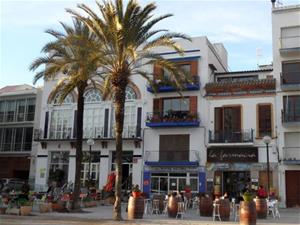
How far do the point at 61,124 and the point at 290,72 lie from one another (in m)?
20.9

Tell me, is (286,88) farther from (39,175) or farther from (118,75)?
(39,175)

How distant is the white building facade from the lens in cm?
3180

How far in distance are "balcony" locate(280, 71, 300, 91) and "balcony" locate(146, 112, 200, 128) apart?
23.5 ft

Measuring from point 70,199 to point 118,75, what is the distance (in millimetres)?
8596

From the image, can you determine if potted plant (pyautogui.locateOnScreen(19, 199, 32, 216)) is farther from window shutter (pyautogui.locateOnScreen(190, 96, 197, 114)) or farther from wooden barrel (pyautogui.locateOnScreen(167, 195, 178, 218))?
window shutter (pyautogui.locateOnScreen(190, 96, 197, 114))

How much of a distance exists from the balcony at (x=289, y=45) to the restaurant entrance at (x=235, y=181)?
968 centimetres

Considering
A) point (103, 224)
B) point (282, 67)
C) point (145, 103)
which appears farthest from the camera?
point (145, 103)

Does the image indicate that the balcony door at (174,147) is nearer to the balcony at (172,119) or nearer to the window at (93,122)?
the balcony at (172,119)

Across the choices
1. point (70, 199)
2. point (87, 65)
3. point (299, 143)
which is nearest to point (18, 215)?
point (70, 199)

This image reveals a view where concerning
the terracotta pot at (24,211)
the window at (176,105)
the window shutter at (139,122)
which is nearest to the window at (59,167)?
the window shutter at (139,122)

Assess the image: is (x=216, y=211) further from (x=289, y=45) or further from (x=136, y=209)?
(x=289, y=45)

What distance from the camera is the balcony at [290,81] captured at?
32375 millimetres

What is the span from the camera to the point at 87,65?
66.6ft

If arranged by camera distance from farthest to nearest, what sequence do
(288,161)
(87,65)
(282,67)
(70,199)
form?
(282,67) → (288,161) → (70,199) → (87,65)
